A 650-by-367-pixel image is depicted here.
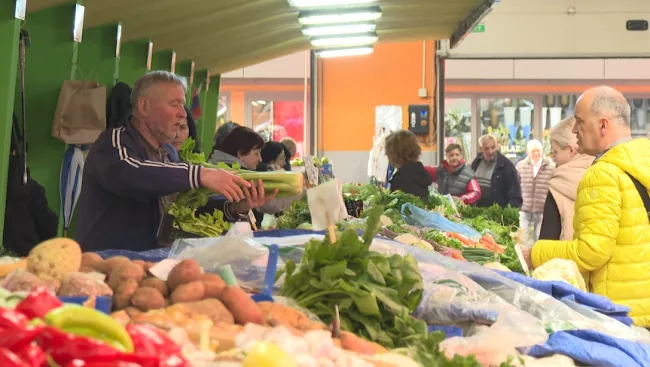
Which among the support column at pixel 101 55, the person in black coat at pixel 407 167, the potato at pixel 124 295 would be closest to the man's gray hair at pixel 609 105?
the potato at pixel 124 295

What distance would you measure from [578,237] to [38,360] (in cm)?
310

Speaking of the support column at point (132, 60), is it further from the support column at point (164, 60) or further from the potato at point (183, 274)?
the potato at point (183, 274)

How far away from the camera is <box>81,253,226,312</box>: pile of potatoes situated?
7.14 feet

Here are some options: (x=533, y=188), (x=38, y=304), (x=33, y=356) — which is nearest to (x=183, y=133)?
(x=38, y=304)

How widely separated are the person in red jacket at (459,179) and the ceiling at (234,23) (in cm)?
143

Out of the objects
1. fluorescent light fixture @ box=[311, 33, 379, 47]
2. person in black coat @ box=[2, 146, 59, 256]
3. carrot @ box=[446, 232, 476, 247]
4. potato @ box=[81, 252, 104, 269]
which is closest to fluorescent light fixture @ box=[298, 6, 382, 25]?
fluorescent light fixture @ box=[311, 33, 379, 47]

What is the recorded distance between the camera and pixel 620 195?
3971mm

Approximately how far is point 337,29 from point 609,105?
595cm

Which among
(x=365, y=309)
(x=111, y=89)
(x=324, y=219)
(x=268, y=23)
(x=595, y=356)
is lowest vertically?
(x=595, y=356)

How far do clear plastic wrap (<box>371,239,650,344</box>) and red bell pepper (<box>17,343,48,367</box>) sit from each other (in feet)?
6.29

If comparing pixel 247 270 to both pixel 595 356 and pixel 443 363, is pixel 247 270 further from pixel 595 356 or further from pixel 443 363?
pixel 595 356

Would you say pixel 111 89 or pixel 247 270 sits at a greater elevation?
pixel 111 89

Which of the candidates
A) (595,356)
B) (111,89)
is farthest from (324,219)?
(111,89)

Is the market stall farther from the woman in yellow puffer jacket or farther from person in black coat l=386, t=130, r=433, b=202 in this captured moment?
person in black coat l=386, t=130, r=433, b=202
